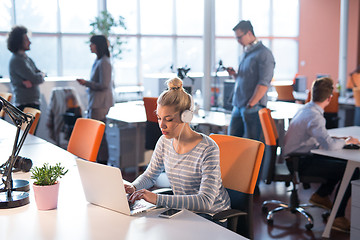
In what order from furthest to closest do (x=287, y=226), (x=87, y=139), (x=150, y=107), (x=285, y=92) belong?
(x=285, y=92), (x=150, y=107), (x=287, y=226), (x=87, y=139)

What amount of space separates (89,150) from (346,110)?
16.2ft

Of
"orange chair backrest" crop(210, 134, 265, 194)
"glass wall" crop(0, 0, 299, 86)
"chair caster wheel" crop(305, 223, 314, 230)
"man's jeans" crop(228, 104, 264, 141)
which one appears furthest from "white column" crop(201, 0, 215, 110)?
"orange chair backrest" crop(210, 134, 265, 194)

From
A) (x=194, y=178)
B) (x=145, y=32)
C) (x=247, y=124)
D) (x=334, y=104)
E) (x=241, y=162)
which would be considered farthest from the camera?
(x=145, y=32)

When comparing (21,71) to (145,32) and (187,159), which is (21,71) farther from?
(145,32)

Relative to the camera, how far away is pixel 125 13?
11102 mm

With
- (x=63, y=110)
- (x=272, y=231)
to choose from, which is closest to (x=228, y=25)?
(x=63, y=110)

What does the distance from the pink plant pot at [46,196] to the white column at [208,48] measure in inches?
166

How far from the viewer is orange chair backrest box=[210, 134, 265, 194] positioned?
218 centimetres

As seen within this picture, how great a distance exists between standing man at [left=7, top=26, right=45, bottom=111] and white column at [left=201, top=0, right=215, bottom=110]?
2.01 meters

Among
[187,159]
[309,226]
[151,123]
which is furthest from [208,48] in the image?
[187,159]

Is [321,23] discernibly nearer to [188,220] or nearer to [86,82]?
[86,82]

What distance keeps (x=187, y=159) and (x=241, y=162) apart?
11.0 inches

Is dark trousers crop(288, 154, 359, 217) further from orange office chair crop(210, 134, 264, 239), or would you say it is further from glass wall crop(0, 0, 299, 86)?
glass wall crop(0, 0, 299, 86)

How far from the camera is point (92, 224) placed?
1.70 m
